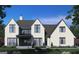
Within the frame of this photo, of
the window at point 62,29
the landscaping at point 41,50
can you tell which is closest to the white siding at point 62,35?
the window at point 62,29

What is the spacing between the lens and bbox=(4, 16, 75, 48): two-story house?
166ft

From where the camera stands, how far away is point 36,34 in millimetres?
50875

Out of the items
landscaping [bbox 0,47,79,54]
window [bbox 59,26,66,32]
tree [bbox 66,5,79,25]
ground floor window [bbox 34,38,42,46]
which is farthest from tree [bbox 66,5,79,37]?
ground floor window [bbox 34,38,42,46]

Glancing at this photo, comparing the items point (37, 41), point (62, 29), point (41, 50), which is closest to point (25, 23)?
point (37, 41)

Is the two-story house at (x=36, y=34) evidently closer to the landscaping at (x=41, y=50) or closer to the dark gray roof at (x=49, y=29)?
the dark gray roof at (x=49, y=29)

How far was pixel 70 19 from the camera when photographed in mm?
50625

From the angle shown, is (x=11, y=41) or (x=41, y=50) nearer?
(x=41, y=50)

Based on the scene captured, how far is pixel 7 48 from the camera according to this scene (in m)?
50.4

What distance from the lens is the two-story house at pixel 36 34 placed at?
5062 centimetres

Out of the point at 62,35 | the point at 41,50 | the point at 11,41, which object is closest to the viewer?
the point at 41,50

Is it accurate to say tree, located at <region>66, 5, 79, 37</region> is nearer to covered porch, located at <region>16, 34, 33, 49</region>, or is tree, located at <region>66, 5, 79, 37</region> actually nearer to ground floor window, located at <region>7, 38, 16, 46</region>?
covered porch, located at <region>16, 34, 33, 49</region>

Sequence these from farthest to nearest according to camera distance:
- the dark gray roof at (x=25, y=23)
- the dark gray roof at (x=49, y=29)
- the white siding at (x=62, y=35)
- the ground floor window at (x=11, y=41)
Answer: the dark gray roof at (x=25, y=23) < the dark gray roof at (x=49, y=29) < the white siding at (x=62, y=35) < the ground floor window at (x=11, y=41)

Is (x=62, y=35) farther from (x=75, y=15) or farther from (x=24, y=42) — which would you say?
(x=24, y=42)
